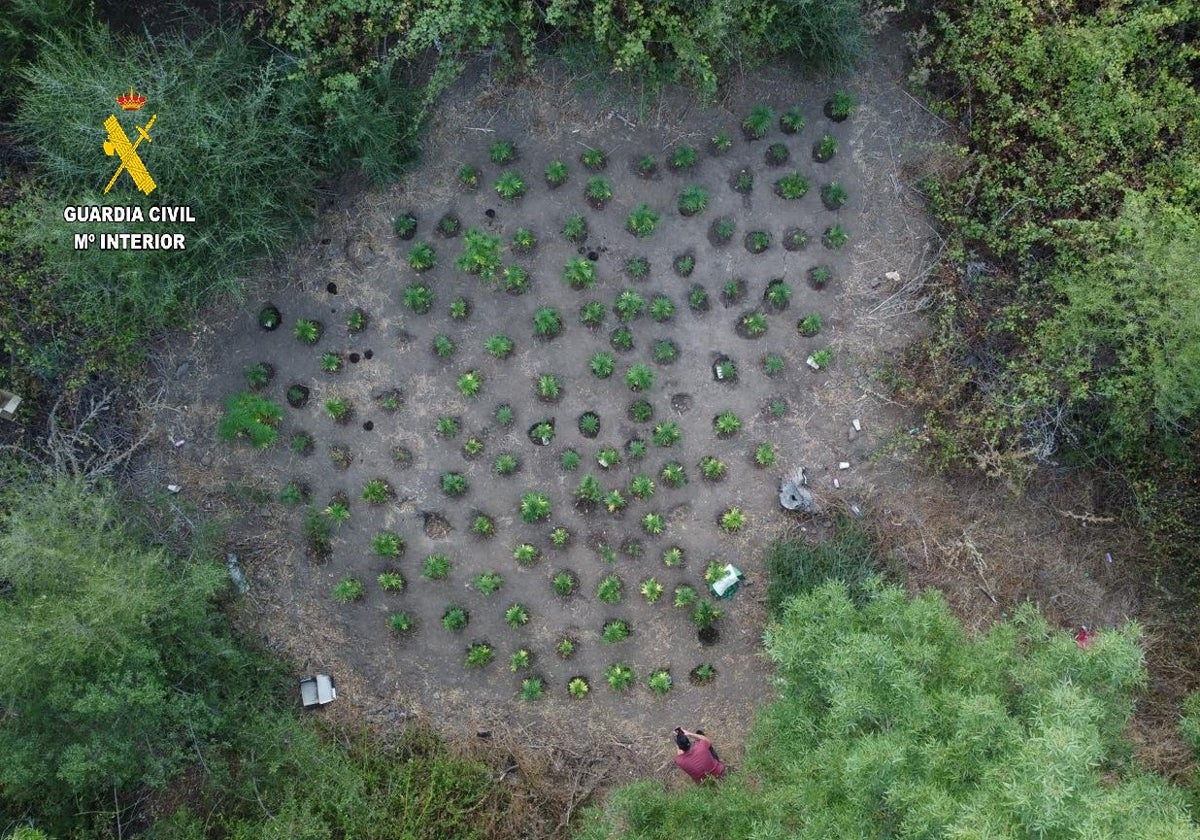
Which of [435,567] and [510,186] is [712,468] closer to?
[435,567]

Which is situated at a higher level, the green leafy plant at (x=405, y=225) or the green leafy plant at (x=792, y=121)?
the green leafy plant at (x=792, y=121)

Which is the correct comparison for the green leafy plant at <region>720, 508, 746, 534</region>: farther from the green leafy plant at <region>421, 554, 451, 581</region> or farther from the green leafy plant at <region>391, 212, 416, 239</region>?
the green leafy plant at <region>391, 212, 416, 239</region>

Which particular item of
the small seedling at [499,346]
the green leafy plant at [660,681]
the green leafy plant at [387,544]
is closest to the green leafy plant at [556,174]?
the small seedling at [499,346]

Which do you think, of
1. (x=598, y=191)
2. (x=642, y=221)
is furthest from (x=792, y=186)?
(x=598, y=191)

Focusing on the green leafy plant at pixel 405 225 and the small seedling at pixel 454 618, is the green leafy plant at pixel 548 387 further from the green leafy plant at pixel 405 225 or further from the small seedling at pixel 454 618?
the small seedling at pixel 454 618

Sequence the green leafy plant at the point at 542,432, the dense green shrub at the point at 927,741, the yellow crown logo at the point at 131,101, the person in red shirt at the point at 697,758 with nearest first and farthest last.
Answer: the dense green shrub at the point at 927,741, the yellow crown logo at the point at 131,101, the person in red shirt at the point at 697,758, the green leafy plant at the point at 542,432

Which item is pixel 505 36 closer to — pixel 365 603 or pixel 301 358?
pixel 301 358

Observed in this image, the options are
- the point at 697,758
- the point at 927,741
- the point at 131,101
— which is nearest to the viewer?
the point at 927,741
